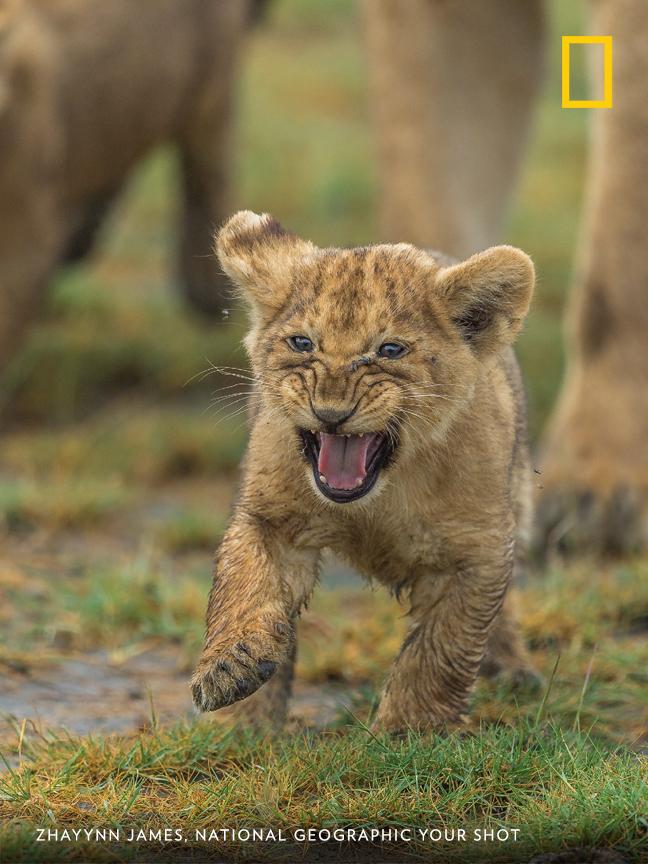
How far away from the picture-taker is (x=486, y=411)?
3.43 m

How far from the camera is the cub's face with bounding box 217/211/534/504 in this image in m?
3.08

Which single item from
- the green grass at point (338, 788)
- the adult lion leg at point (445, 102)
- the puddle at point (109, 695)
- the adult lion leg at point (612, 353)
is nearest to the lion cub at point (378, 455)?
the green grass at point (338, 788)

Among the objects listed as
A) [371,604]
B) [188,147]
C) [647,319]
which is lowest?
[371,604]

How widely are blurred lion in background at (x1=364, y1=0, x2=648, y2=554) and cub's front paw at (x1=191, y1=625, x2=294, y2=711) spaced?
209 centimetres

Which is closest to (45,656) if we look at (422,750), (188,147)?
(422,750)

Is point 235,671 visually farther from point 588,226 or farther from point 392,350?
point 588,226

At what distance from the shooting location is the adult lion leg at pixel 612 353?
5.15 metres

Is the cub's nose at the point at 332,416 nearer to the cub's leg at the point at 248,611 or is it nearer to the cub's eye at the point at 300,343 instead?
the cub's eye at the point at 300,343

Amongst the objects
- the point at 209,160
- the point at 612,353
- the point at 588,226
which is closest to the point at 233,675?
the point at 612,353

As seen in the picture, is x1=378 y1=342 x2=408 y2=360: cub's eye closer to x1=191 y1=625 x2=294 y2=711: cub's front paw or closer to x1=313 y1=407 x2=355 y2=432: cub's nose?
x1=313 y1=407 x2=355 y2=432: cub's nose

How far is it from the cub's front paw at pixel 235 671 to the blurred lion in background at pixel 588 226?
2094 millimetres

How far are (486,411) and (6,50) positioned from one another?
310 cm

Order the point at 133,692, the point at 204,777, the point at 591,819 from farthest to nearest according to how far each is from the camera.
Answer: the point at 133,692 → the point at 204,777 → the point at 591,819

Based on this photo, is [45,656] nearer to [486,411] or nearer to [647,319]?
[486,411]
